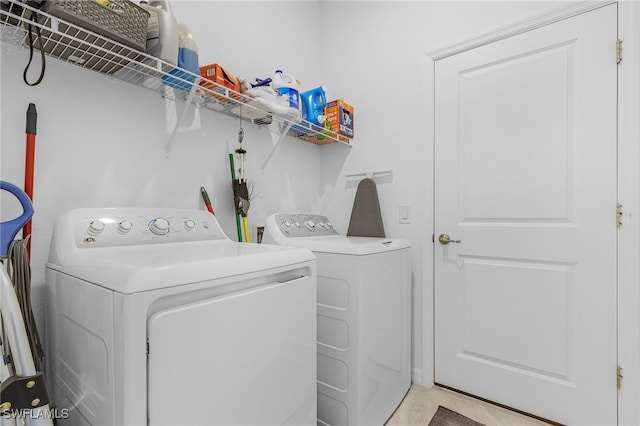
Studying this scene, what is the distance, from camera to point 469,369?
193cm

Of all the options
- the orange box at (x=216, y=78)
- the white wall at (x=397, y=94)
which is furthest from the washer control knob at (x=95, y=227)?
the white wall at (x=397, y=94)

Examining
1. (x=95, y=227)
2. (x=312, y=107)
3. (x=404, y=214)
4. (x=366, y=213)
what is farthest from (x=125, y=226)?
(x=404, y=214)

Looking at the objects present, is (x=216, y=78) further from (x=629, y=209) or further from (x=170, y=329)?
(x=629, y=209)

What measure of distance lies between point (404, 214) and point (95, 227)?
1.74m

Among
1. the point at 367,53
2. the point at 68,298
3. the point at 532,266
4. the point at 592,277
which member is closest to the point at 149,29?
the point at 68,298

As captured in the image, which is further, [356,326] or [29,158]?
[356,326]

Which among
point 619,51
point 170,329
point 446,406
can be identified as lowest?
point 446,406

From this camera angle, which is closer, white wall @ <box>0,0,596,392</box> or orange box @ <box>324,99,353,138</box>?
white wall @ <box>0,0,596,392</box>

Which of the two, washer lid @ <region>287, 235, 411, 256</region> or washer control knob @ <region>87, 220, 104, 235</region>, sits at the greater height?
washer control knob @ <region>87, 220, 104, 235</region>

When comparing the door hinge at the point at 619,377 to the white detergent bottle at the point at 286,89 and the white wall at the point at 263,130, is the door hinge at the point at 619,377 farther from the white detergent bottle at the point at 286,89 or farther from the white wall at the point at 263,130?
the white detergent bottle at the point at 286,89

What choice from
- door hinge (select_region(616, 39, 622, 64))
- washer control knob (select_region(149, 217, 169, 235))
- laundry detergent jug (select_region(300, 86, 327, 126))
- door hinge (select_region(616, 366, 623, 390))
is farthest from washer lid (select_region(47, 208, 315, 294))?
door hinge (select_region(616, 39, 622, 64))

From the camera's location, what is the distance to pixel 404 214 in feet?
7.09

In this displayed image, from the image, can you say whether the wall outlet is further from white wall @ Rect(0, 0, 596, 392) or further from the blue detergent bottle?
the blue detergent bottle

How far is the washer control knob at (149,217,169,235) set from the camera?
1284mm
